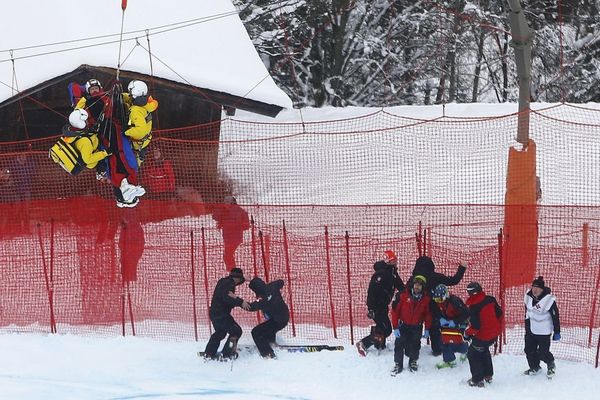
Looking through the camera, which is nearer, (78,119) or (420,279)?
(78,119)

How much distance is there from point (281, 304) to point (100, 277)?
2846 mm

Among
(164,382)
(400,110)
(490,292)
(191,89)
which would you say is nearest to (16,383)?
(164,382)

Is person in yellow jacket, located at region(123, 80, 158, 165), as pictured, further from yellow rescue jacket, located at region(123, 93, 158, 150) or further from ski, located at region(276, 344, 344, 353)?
Result: ski, located at region(276, 344, 344, 353)

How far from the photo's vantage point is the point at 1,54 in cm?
1934

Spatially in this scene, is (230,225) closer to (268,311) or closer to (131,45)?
(268,311)

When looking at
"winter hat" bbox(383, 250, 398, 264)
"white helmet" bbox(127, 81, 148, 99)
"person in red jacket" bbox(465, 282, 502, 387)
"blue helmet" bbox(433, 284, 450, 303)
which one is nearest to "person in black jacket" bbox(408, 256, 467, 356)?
"blue helmet" bbox(433, 284, 450, 303)

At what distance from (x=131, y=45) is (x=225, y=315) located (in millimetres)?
8560

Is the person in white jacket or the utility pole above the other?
the utility pole

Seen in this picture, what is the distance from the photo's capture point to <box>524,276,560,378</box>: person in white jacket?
38.3ft

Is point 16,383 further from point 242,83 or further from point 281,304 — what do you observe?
point 242,83

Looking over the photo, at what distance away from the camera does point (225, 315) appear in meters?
12.6

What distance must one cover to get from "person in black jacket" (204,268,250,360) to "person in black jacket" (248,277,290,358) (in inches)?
7.9

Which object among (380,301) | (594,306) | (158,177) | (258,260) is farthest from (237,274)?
(158,177)

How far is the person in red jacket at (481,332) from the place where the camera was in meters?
11.5
